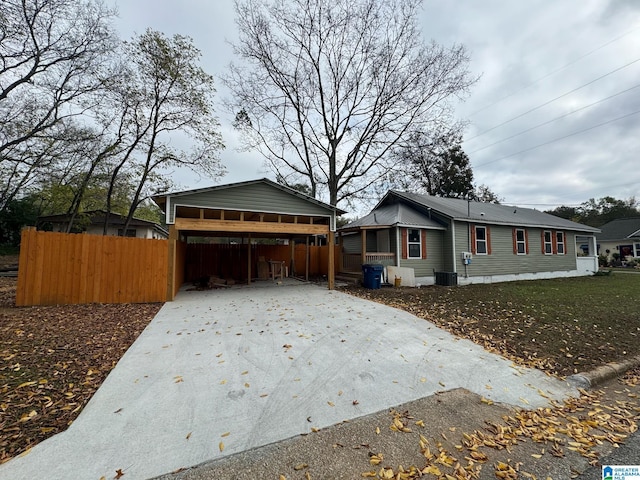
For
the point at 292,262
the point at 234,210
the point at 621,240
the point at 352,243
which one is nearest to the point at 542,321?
the point at 234,210

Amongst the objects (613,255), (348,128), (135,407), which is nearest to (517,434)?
(135,407)

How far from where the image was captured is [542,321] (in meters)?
6.02

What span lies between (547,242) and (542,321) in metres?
12.8

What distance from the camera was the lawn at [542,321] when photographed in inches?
170

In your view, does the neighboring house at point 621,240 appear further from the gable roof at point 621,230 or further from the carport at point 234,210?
the carport at point 234,210

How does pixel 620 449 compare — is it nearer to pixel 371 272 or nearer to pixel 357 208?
pixel 371 272

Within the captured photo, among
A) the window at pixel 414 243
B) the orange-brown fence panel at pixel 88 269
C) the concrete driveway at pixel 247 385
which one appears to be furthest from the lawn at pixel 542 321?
the orange-brown fence panel at pixel 88 269

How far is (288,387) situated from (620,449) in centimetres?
302

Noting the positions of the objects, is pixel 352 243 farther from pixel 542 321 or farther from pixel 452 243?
pixel 542 321

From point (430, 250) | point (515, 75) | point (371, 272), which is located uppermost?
point (515, 75)

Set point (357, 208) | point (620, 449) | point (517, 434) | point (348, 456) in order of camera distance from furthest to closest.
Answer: point (357, 208)
point (517, 434)
point (620, 449)
point (348, 456)

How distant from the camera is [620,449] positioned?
7.34 feet

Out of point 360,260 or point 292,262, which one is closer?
point 360,260

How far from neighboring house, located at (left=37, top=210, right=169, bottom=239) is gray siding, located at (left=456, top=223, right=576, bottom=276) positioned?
1927 centimetres
